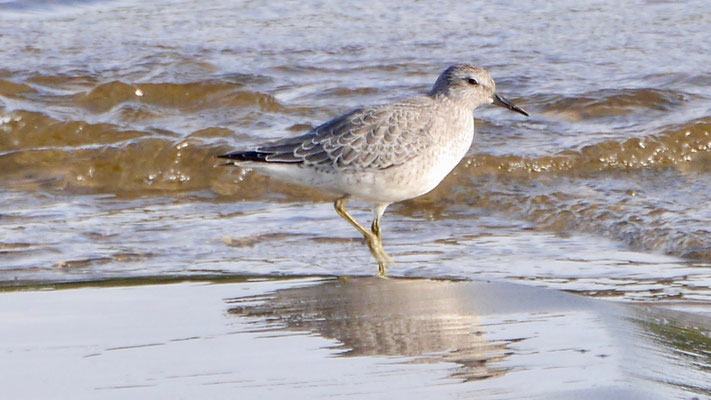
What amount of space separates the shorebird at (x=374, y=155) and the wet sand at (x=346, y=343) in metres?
0.93

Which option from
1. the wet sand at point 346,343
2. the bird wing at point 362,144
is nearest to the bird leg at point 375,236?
the bird wing at point 362,144

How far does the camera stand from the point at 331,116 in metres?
8.61

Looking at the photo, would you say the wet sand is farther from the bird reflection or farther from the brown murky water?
the brown murky water

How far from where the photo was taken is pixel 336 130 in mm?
5898

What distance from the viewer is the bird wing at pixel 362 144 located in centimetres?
576

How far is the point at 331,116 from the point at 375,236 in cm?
277

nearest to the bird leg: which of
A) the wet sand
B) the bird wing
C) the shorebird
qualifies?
Result: the shorebird

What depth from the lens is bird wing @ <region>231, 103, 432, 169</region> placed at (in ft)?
18.9

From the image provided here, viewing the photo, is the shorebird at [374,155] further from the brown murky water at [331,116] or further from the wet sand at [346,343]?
the wet sand at [346,343]

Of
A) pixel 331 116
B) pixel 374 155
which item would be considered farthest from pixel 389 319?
pixel 331 116

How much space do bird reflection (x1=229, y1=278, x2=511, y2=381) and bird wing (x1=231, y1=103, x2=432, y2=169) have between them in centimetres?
79

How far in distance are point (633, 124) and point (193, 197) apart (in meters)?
3.27

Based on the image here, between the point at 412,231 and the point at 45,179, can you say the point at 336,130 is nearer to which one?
the point at 412,231

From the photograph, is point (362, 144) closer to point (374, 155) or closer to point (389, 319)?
point (374, 155)
